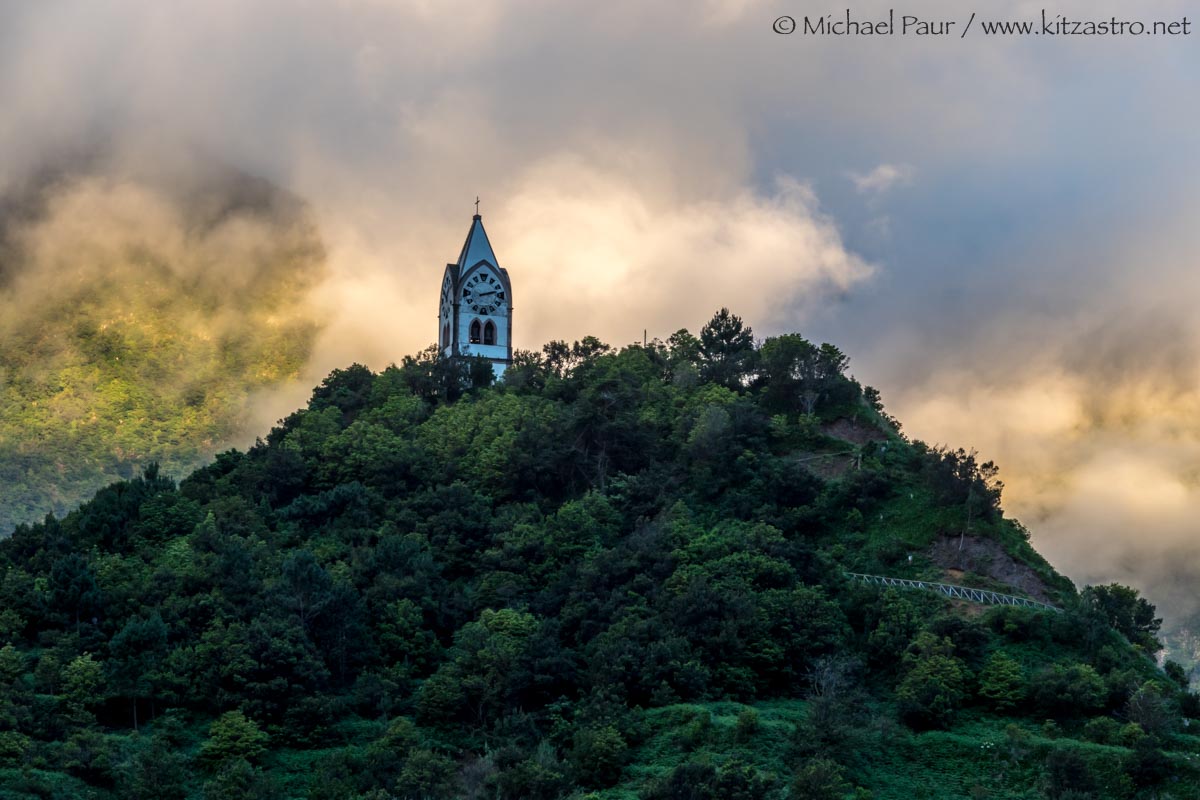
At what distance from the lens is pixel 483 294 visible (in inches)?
3135

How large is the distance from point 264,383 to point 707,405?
96.6ft

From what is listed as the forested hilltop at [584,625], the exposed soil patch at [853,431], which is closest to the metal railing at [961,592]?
the forested hilltop at [584,625]

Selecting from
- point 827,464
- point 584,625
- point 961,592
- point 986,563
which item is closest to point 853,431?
point 827,464

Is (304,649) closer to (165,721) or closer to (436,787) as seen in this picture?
(165,721)

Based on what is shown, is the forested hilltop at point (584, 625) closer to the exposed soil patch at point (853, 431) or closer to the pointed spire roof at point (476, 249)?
the exposed soil patch at point (853, 431)

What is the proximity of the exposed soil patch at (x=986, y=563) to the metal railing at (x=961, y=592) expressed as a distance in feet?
2.20

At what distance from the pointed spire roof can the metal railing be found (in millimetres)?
30412

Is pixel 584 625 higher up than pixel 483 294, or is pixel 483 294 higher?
pixel 483 294

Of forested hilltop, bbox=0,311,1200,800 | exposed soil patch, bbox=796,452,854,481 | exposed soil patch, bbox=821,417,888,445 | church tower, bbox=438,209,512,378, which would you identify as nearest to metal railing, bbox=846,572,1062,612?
forested hilltop, bbox=0,311,1200,800

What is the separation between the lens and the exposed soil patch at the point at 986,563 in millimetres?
55812

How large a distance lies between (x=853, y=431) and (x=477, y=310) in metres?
20.8

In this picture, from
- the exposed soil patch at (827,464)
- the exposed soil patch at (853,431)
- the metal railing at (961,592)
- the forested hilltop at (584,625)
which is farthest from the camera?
the exposed soil patch at (853,431)

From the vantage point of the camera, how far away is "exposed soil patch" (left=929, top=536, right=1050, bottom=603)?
2197 inches

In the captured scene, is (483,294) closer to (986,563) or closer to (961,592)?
(986,563)
